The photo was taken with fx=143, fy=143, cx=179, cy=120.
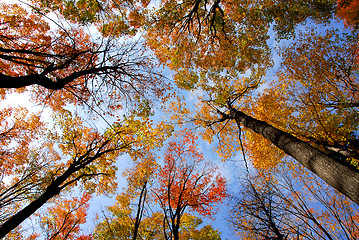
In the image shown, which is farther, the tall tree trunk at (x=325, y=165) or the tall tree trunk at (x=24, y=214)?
the tall tree trunk at (x=24, y=214)

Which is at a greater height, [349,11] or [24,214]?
[349,11]

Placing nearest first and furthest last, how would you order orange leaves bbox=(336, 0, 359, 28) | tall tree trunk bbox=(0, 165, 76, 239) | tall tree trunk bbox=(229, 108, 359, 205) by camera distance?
1. tall tree trunk bbox=(229, 108, 359, 205)
2. tall tree trunk bbox=(0, 165, 76, 239)
3. orange leaves bbox=(336, 0, 359, 28)

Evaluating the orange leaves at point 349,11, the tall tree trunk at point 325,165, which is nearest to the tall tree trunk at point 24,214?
the tall tree trunk at point 325,165

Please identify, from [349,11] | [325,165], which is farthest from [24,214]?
[349,11]

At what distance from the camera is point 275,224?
5.66 metres

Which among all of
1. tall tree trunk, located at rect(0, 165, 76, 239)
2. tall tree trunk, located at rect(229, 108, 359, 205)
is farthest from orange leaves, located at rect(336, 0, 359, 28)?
tall tree trunk, located at rect(0, 165, 76, 239)

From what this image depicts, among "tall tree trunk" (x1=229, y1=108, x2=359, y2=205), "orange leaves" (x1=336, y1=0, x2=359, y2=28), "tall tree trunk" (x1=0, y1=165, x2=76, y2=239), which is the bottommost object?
"tall tree trunk" (x1=229, y1=108, x2=359, y2=205)

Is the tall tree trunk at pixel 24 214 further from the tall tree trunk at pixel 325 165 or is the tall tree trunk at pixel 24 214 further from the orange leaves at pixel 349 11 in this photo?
the orange leaves at pixel 349 11

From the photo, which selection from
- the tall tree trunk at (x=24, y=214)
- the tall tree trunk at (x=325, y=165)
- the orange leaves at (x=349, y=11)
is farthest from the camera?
the orange leaves at (x=349, y=11)

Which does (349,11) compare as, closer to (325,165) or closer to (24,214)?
(325,165)

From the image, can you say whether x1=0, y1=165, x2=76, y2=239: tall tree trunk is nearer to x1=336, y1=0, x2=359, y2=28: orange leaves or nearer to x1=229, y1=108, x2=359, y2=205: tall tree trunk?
x1=229, y1=108, x2=359, y2=205: tall tree trunk

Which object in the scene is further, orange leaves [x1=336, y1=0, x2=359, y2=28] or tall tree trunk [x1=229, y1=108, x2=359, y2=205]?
orange leaves [x1=336, y1=0, x2=359, y2=28]

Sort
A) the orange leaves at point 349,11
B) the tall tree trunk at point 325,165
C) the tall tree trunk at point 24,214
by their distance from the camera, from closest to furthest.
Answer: the tall tree trunk at point 325,165
the tall tree trunk at point 24,214
the orange leaves at point 349,11

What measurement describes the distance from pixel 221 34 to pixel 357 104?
8.85 metres
